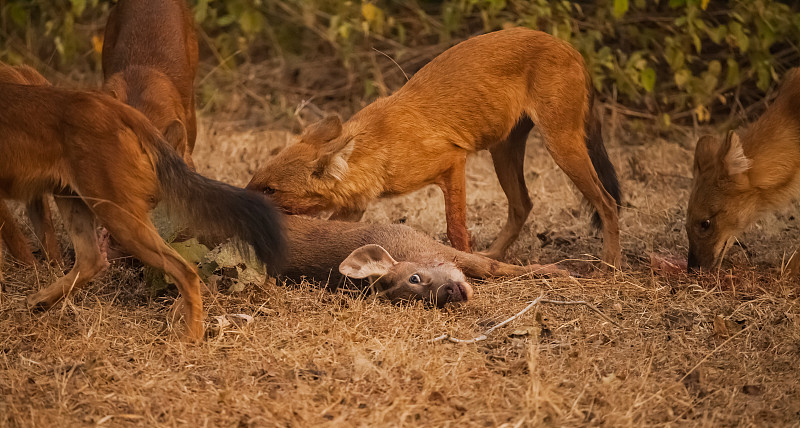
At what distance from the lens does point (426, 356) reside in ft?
13.1

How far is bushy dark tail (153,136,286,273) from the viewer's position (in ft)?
13.9

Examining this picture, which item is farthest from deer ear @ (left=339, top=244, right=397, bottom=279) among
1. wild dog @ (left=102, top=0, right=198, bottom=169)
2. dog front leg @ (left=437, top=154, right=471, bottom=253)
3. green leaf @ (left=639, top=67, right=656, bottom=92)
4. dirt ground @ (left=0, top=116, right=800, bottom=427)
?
green leaf @ (left=639, top=67, right=656, bottom=92)

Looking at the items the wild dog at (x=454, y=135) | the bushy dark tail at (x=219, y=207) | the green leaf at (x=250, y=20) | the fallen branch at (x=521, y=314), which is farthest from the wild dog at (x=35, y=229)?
the green leaf at (x=250, y=20)

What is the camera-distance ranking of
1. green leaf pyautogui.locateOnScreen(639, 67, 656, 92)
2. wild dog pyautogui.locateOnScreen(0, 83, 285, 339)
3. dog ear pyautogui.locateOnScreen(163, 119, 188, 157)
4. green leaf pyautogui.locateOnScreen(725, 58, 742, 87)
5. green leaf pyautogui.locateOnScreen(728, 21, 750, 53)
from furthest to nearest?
green leaf pyautogui.locateOnScreen(725, 58, 742, 87), green leaf pyautogui.locateOnScreen(639, 67, 656, 92), green leaf pyautogui.locateOnScreen(728, 21, 750, 53), dog ear pyautogui.locateOnScreen(163, 119, 188, 157), wild dog pyautogui.locateOnScreen(0, 83, 285, 339)

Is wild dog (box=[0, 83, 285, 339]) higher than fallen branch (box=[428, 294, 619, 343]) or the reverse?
higher

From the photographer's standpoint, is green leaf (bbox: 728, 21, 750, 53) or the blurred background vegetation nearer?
green leaf (bbox: 728, 21, 750, 53)

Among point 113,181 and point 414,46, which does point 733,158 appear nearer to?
point 113,181

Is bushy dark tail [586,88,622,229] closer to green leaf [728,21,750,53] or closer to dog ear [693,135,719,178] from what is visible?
dog ear [693,135,719,178]

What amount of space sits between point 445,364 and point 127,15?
13.7 feet

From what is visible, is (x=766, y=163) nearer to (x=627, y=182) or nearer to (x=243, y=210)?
(x=627, y=182)

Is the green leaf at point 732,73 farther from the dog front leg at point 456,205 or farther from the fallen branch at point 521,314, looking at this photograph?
the fallen branch at point 521,314

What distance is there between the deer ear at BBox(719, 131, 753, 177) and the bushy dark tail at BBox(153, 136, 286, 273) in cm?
273

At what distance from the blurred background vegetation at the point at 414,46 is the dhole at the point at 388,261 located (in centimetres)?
274

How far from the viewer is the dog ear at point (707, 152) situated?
547cm
